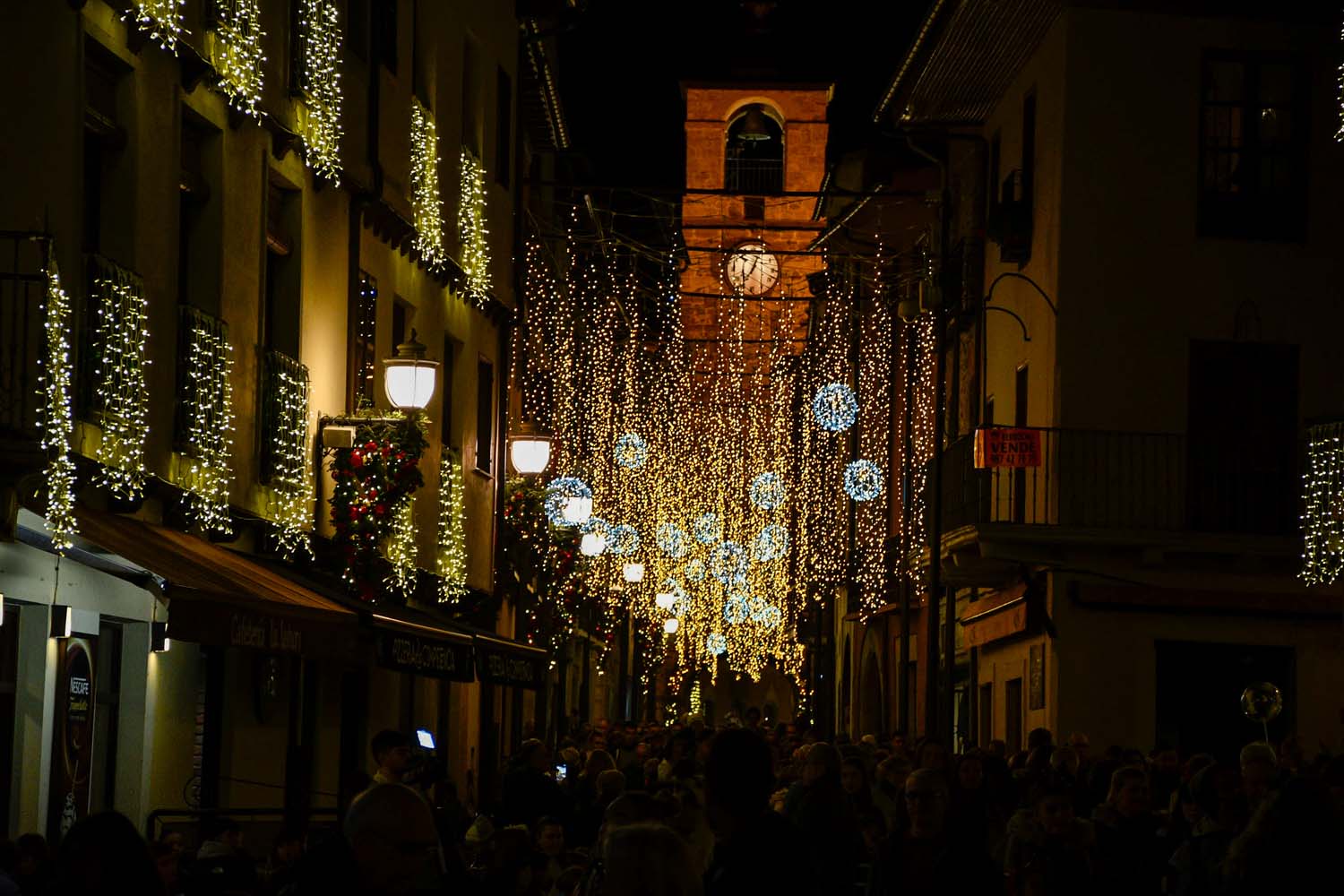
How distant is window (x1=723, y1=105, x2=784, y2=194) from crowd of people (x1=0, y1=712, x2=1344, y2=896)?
47913 mm

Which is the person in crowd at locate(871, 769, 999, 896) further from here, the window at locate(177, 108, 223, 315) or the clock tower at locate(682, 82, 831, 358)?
the clock tower at locate(682, 82, 831, 358)

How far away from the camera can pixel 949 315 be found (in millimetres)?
35688

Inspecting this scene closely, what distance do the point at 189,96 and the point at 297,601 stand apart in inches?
140

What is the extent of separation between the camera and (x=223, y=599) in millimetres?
13133

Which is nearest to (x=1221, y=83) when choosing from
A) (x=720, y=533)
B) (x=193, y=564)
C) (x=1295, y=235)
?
(x=1295, y=235)

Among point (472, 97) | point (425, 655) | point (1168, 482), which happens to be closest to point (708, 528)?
point (472, 97)

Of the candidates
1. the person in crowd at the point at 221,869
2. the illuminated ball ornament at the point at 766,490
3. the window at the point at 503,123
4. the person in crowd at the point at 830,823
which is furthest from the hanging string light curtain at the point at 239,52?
the illuminated ball ornament at the point at 766,490

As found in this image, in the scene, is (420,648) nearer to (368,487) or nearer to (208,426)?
(368,487)

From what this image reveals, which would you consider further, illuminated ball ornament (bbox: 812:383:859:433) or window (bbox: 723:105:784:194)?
window (bbox: 723:105:784:194)

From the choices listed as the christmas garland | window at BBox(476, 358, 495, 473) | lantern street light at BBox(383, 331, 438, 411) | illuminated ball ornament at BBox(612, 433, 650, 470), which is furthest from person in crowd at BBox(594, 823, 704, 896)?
illuminated ball ornament at BBox(612, 433, 650, 470)

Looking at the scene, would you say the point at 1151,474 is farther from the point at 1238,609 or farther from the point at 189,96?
the point at 189,96

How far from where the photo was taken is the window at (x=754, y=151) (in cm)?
6825

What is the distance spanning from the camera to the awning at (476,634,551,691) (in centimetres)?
2122

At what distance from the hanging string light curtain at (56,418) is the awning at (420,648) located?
452 centimetres
